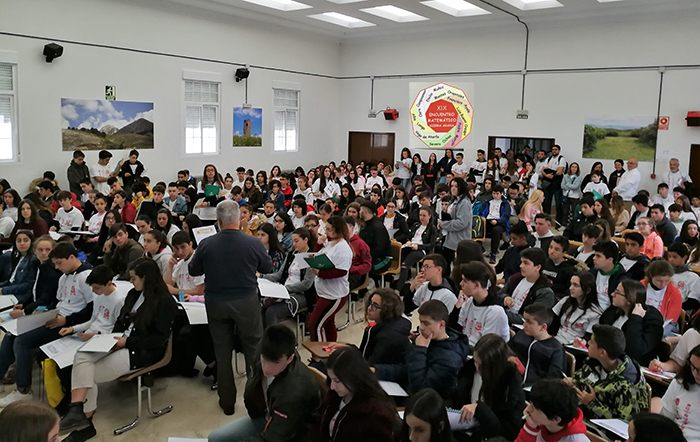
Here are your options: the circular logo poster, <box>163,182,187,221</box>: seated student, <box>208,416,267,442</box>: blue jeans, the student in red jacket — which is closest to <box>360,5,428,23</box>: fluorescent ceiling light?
the circular logo poster

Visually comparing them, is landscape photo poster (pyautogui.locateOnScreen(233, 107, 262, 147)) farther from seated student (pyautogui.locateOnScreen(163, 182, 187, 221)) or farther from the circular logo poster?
seated student (pyautogui.locateOnScreen(163, 182, 187, 221))

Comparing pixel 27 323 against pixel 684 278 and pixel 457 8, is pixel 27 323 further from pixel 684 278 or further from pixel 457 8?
pixel 457 8

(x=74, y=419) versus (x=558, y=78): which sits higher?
(x=558, y=78)

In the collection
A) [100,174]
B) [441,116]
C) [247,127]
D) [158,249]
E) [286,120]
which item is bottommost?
[158,249]

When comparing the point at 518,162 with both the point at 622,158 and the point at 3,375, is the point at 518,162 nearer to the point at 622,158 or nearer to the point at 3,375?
the point at 622,158

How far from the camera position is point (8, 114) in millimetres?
10312

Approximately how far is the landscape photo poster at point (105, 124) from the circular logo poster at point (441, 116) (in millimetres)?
7312

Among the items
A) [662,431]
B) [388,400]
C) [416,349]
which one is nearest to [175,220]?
[416,349]

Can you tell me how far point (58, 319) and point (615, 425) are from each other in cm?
412

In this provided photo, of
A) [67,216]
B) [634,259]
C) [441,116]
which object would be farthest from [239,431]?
[441,116]

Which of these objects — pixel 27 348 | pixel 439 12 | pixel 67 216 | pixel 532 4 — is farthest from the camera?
pixel 439 12

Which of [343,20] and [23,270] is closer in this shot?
[23,270]

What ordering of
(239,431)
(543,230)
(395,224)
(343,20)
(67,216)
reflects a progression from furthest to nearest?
1. (343,20)
2. (395,224)
3. (67,216)
4. (543,230)
5. (239,431)

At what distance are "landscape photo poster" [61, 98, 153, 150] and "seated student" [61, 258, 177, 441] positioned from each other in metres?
8.02
